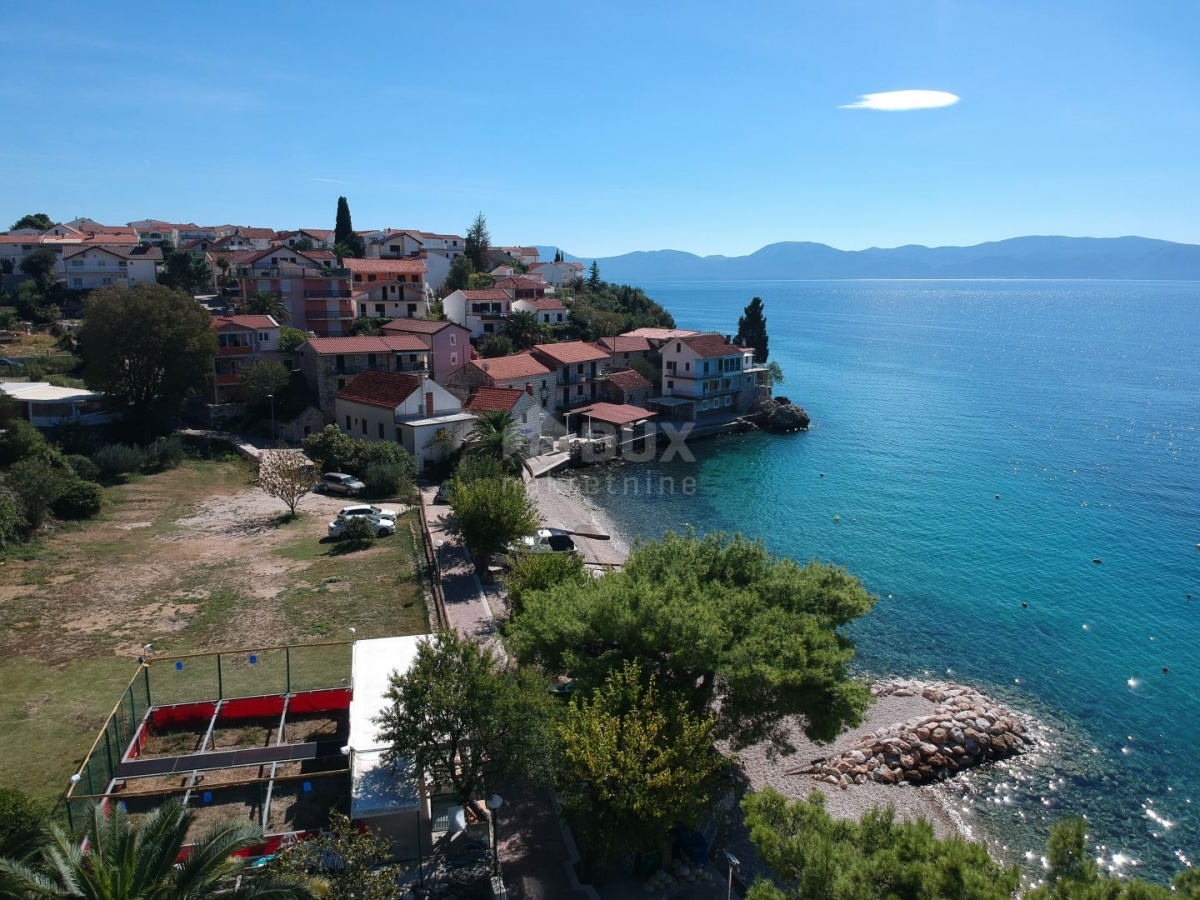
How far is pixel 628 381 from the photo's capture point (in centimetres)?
6988

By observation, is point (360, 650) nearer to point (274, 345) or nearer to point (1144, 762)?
point (1144, 762)

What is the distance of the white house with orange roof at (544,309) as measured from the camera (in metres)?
80.8

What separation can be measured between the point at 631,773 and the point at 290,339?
5511cm

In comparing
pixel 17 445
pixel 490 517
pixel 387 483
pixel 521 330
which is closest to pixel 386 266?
pixel 521 330

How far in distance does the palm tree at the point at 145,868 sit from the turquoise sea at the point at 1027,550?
18765 millimetres

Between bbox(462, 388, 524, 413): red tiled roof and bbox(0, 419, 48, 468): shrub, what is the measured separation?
24.6 meters

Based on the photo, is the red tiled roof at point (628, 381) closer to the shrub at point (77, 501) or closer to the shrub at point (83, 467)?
the shrub at point (83, 467)

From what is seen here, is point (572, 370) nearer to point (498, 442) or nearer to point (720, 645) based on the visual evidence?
point (498, 442)

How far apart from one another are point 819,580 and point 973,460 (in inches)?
1930

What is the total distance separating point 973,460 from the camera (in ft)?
209

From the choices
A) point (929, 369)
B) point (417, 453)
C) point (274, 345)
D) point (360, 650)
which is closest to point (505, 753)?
point (360, 650)

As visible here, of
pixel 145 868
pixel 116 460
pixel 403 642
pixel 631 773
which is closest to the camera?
pixel 145 868

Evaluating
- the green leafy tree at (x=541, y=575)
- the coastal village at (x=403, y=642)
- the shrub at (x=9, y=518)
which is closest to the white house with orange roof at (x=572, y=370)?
the coastal village at (x=403, y=642)

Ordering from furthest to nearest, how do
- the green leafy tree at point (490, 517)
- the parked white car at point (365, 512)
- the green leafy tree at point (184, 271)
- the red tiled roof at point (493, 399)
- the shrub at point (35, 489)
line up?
the green leafy tree at point (184, 271)
the red tiled roof at point (493, 399)
the parked white car at point (365, 512)
the shrub at point (35, 489)
the green leafy tree at point (490, 517)
